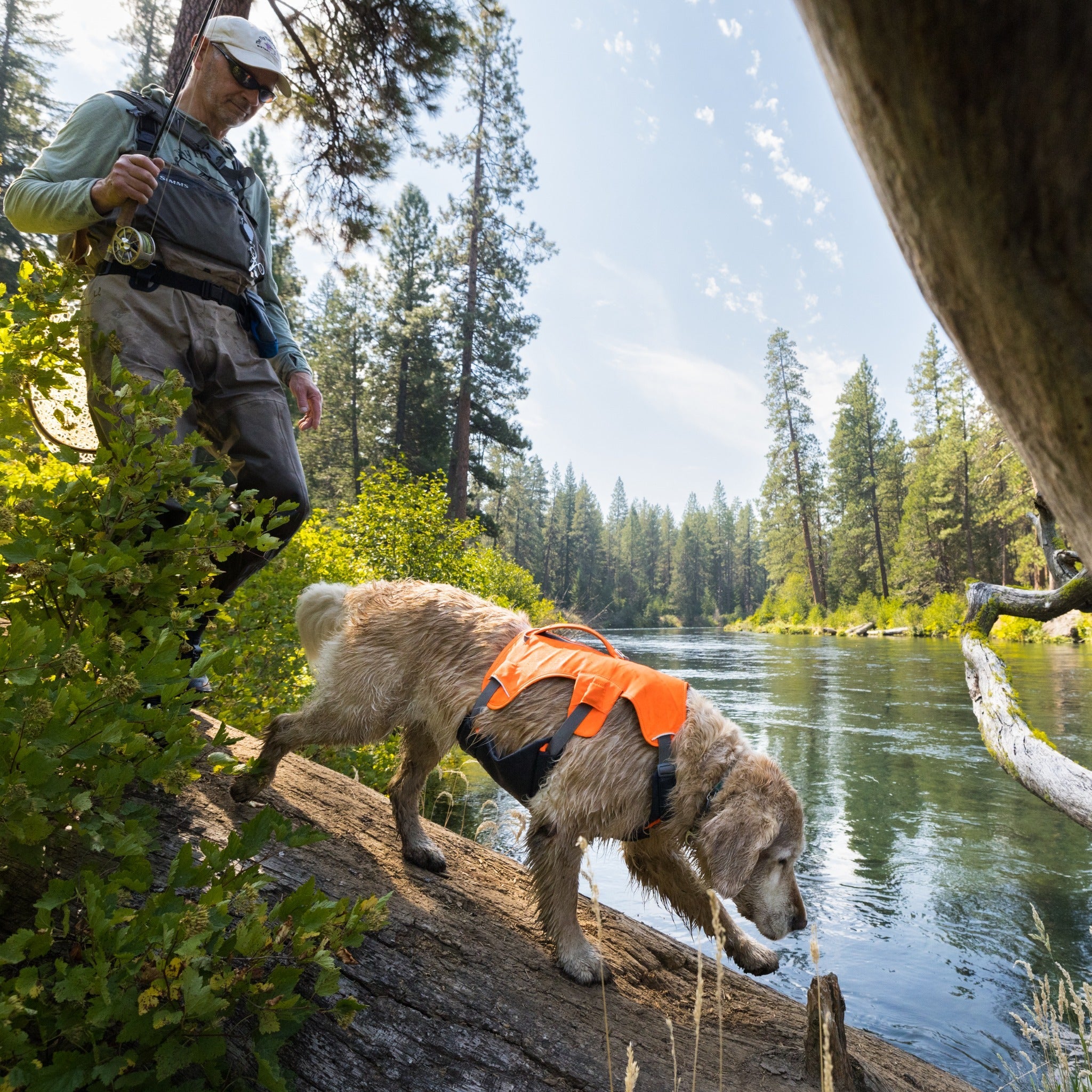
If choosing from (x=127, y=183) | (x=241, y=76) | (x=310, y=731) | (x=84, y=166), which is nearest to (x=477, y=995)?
(x=310, y=731)

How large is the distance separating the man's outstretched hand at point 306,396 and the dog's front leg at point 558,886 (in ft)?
7.07

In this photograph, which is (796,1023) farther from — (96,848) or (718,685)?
→ (718,685)

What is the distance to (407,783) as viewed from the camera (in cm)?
344

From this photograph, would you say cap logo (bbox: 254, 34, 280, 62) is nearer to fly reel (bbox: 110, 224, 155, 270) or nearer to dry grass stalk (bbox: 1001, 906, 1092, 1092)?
fly reel (bbox: 110, 224, 155, 270)

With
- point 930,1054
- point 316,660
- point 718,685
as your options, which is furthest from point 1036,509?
point 718,685

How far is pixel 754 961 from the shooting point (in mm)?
3203

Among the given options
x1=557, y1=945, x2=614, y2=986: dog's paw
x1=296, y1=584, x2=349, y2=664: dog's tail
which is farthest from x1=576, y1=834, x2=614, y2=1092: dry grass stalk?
x1=296, y1=584, x2=349, y2=664: dog's tail

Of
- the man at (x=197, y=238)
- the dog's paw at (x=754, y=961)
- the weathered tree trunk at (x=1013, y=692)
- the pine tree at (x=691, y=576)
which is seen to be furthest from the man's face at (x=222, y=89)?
the pine tree at (x=691, y=576)

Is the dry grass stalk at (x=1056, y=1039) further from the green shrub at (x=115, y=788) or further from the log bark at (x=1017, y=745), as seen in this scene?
the green shrub at (x=115, y=788)

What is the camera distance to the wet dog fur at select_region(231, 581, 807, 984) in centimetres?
283

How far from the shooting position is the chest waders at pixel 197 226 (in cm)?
259

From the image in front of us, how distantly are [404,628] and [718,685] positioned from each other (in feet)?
39.6

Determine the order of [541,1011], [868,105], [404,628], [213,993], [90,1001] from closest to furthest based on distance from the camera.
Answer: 1. [868,105]
2. [90,1001]
3. [213,993]
4. [541,1011]
5. [404,628]

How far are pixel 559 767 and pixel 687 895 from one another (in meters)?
1.03
